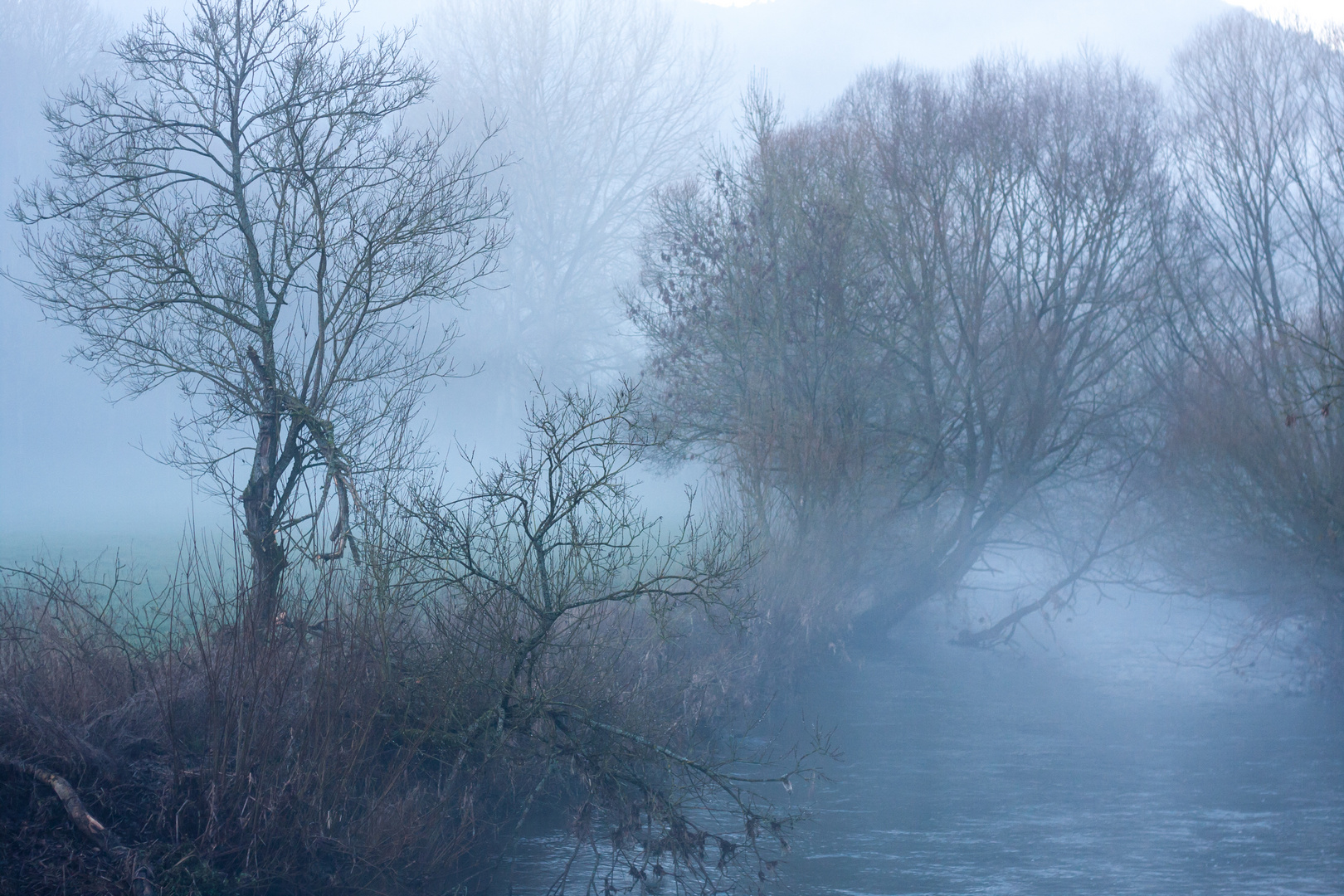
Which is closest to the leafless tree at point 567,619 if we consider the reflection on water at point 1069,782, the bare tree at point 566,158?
the reflection on water at point 1069,782

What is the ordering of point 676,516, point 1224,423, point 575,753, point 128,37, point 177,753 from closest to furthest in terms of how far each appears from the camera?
point 177,753
point 575,753
point 128,37
point 1224,423
point 676,516

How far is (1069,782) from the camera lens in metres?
11.2

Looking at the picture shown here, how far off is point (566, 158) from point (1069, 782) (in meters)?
31.0

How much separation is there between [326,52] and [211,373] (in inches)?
116

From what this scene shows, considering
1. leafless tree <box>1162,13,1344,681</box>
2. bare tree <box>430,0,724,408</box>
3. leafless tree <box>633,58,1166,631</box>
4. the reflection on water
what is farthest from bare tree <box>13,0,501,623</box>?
bare tree <box>430,0,724,408</box>

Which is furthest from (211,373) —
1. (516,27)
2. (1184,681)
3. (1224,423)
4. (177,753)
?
(516,27)

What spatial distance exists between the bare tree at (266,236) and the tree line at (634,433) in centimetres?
5

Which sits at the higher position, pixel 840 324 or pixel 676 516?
pixel 840 324

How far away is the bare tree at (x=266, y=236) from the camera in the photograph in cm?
862

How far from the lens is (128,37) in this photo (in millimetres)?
9023

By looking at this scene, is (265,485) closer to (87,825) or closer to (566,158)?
(87,825)

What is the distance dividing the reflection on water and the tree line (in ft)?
2.43

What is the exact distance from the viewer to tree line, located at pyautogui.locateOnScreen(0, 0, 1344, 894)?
707cm

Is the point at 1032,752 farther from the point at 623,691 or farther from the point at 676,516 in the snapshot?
the point at 676,516
